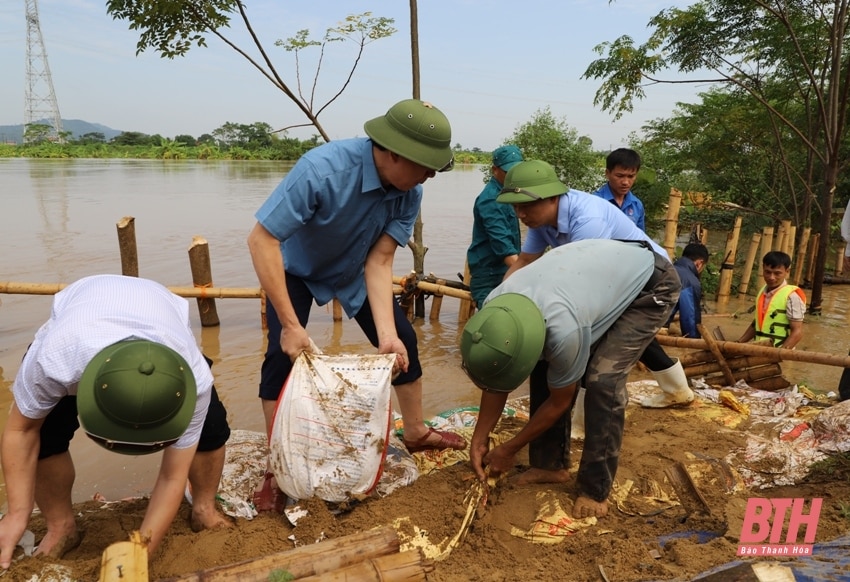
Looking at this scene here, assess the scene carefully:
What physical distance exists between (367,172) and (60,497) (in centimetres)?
167

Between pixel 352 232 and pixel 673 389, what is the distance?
7.32 ft

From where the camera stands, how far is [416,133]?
7.41ft

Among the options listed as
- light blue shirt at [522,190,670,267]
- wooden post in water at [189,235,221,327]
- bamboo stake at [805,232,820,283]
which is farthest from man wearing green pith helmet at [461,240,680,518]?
bamboo stake at [805,232,820,283]

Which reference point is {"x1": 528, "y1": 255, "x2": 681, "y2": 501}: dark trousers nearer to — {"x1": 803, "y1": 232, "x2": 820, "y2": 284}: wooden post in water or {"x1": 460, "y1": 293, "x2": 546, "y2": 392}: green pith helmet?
{"x1": 460, "y1": 293, "x2": 546, "y2": 392}: green pith helmet

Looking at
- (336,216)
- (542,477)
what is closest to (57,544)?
(336,216)

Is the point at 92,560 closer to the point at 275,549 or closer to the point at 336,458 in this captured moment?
the point at 275,549

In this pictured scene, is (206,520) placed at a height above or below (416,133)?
below

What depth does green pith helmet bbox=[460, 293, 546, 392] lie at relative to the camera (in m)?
1.89

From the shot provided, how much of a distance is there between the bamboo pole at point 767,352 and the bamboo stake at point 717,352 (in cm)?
4

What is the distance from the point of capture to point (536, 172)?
2723 millimetres

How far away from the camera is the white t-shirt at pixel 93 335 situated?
168 cm

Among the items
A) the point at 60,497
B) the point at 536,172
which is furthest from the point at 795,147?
the point at 60,497

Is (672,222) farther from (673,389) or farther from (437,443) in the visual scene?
(437,443)

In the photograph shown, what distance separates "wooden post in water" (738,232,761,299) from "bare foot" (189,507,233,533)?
7819mm
